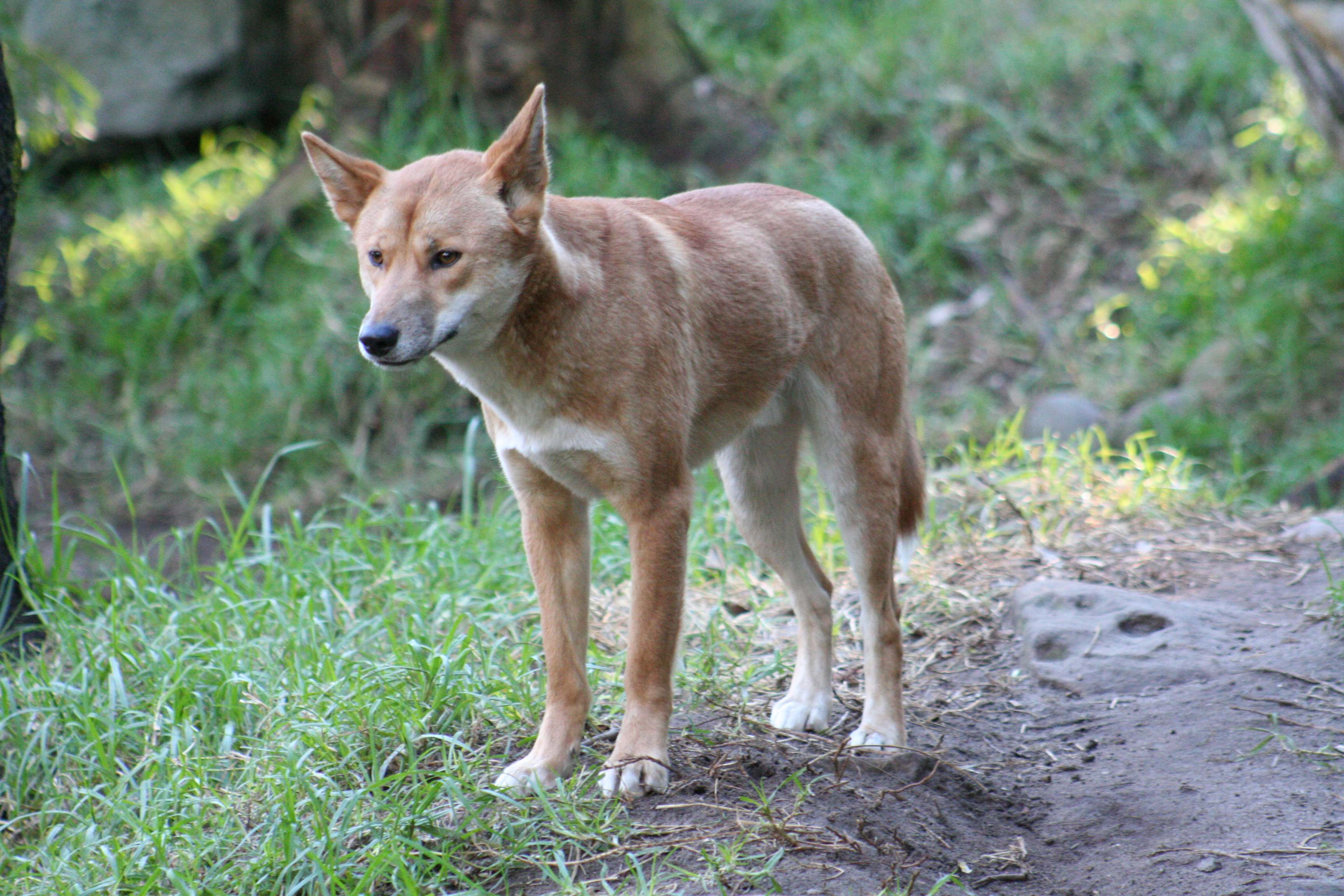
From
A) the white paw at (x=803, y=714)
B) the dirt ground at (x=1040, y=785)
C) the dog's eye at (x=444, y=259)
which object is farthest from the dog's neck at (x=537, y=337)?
the white paw at (x=803, y=714)

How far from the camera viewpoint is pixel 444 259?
Result: 2766 millimetres

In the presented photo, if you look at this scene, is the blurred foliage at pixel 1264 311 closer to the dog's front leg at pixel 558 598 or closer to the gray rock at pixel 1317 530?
the gray rock at pixel 1317 530

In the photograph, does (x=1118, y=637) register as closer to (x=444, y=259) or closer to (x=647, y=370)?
(x=647, y=370)

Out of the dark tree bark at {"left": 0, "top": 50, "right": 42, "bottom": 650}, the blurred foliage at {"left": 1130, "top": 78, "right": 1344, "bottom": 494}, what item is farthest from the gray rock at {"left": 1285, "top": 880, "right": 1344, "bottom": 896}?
the blurred foliage at {"left": 1130, "top": 78, "right": 1344, "bottom": 494}

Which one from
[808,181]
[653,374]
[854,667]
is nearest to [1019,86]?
[808,181]

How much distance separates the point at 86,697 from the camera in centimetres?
357

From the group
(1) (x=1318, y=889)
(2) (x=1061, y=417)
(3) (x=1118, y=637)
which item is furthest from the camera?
(2) (x=1061, y=417)

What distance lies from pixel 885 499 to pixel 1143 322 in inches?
180

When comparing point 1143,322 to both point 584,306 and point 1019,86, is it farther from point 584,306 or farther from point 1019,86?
point 584,306

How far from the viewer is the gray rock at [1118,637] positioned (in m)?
3.69

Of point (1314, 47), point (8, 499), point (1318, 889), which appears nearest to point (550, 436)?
point (1318, 889)

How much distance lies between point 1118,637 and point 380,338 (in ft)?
8.31

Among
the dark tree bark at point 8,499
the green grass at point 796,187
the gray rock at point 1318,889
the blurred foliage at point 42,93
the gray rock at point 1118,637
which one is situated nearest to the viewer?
the gray rock at point 1318,889

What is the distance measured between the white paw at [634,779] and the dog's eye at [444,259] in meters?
1.24
